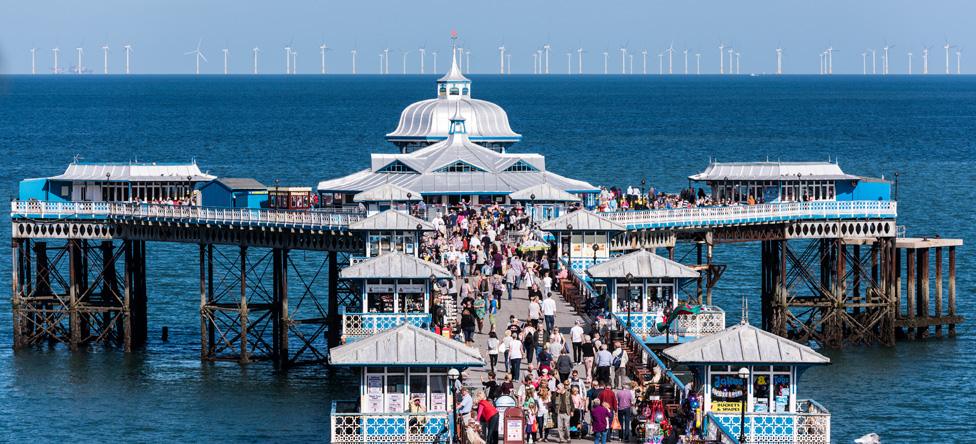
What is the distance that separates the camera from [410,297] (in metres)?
49.3

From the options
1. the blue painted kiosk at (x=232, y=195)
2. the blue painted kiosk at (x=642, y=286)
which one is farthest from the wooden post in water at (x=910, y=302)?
the blue painted kiosk at (x=642, y=286)

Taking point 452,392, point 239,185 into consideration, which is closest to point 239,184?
point 239,185

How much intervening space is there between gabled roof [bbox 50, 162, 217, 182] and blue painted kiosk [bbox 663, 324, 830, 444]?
143 feet

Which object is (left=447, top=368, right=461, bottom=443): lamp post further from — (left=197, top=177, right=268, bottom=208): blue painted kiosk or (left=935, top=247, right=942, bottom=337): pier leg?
(left=197, top=177, right=268, bottom=208): blue painted kiosk

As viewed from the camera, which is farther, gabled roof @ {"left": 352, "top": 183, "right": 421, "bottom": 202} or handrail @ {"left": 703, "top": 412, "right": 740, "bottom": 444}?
gabled roof @ {"left": 352, "top": 183, "right": 421, "bottom": 202}

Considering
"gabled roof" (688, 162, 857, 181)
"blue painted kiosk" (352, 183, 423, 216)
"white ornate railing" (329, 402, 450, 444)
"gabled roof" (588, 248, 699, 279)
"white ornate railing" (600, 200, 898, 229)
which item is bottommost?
"white ornate railing" (329, 402, 450, 444)

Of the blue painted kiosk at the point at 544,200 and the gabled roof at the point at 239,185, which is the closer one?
the blue painted kiosk at the point at 544,200

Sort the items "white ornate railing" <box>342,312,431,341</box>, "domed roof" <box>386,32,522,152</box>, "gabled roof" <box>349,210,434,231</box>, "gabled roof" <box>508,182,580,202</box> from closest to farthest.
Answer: "white ornate railing" <box>342,312,431,341</box> < "gabled roof" <box>349,210,434,231</box> < "gabled roof" <box>508,182,580,202</box> < "domed roof" <box>386,32,522,152</box>

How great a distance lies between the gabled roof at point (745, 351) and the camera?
36281 millimetres

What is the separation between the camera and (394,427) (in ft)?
121

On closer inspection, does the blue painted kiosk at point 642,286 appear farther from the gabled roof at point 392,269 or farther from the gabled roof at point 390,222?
the gabled roof at point 390,222

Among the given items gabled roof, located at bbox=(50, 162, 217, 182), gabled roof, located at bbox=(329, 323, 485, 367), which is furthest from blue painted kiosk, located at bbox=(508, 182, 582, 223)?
gabled roof, located at bbox=(329, 323, 485, 367)

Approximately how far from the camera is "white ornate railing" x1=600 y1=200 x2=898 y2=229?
73.4 metres

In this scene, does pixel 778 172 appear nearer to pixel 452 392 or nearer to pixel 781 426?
pixel 452 392
